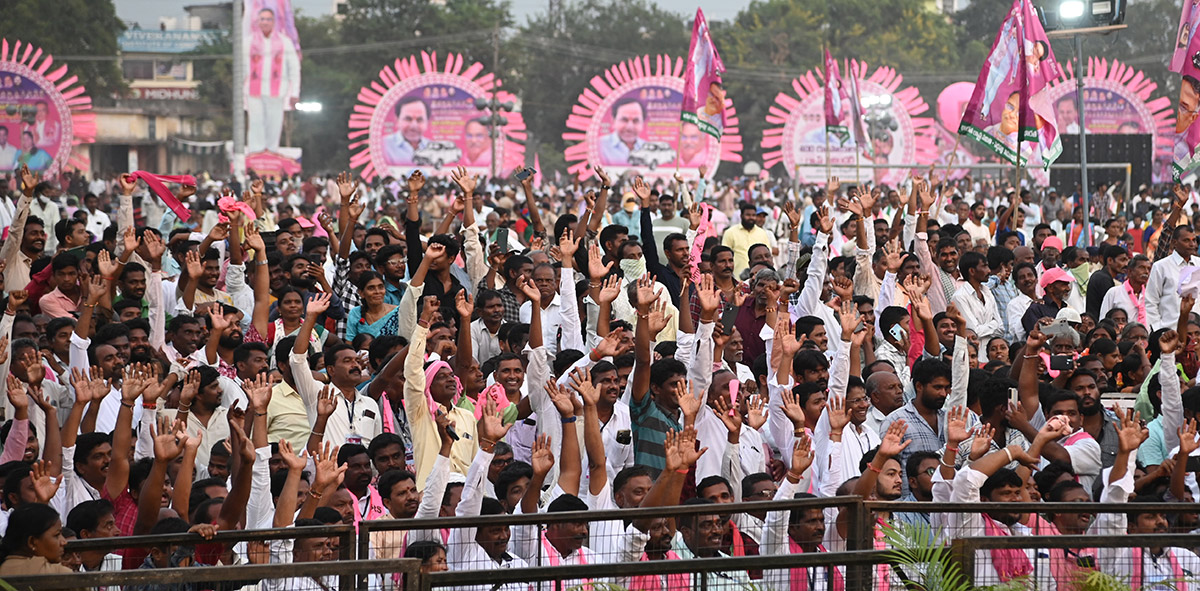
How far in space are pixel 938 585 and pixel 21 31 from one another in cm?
4991

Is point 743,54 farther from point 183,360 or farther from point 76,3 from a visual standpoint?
point 183,360

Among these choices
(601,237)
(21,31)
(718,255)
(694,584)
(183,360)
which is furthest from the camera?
(21,31)

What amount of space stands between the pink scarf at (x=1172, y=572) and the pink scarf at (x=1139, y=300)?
14.7 ft

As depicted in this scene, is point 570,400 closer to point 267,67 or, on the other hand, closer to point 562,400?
point 562,400

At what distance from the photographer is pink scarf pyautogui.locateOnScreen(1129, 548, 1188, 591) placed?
523cm

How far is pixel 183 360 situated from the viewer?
746cm

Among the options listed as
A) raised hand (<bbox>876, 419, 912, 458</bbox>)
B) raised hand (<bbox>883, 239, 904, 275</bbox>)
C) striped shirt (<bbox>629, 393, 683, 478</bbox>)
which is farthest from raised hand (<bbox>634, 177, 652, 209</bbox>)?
raised hand (<bbox>876, 419, 912, 458</bbox>)

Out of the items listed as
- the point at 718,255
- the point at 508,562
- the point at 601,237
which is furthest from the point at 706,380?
the point at 601,237

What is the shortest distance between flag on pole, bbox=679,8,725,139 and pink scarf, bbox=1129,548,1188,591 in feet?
31.0

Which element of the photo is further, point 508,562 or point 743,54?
point 743,54

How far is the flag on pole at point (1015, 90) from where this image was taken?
468 inches

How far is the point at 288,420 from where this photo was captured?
6.71 meters

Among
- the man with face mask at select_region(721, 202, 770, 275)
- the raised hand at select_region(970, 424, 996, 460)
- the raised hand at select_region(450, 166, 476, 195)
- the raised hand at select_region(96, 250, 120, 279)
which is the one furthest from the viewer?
the man with face mask at select_region(721, 202, 770, 275)

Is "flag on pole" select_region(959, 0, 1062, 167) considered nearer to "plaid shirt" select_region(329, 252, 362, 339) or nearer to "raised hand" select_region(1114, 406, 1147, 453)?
"plaid shirt" select_region(329, 252, 362, 339)
